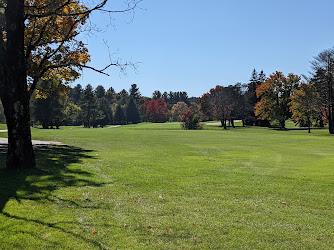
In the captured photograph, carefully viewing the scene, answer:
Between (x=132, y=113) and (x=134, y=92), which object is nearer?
(x=132, y=113)

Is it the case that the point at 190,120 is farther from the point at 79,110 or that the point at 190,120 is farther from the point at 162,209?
the point at 162,209

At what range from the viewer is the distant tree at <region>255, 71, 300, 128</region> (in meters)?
65.3

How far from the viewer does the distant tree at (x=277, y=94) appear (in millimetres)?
65312

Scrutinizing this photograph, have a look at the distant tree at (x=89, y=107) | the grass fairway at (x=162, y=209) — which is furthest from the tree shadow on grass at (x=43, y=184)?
the distant tree at (x=89, y=107)

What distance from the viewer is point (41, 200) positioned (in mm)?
6734

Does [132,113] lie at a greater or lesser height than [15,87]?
greater

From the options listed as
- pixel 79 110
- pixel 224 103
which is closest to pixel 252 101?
pixel 224 103

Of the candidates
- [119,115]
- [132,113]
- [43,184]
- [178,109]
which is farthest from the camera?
[178,109]

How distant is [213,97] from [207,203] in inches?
2806

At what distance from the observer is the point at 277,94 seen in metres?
66.4

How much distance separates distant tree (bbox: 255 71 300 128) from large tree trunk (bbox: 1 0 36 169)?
62831 mm

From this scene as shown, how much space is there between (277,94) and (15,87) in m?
65.0

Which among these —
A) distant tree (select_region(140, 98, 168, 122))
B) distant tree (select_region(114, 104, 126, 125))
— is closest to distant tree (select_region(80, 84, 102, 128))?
distant tree (select_region(114, 104, 126, 125))

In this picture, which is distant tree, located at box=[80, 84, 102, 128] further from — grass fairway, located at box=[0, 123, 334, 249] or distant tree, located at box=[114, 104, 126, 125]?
grass fairway, located at box=[0, 123, 334, 249]
